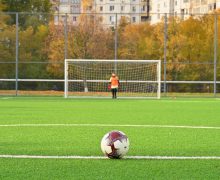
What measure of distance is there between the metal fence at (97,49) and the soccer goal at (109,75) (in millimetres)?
1546

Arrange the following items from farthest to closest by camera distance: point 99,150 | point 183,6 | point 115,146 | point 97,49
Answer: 1. point 183,6
2. point 97,49
3. point 99,150
4. point 115,146

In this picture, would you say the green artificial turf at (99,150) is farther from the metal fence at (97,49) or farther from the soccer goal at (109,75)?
the metal fence at (97,49)

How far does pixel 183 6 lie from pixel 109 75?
73.0 metres

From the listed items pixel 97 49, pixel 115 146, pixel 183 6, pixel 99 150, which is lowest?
pixel 99 150

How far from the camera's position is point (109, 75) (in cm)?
4147

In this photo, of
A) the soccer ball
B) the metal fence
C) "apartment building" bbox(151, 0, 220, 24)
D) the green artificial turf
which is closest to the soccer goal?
the metal fence

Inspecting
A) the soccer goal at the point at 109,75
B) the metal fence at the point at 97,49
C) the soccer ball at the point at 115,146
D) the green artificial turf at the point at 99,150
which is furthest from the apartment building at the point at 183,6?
the soccer ball at the point at 115,146

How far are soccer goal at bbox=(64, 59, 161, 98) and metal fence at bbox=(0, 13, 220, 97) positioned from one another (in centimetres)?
155

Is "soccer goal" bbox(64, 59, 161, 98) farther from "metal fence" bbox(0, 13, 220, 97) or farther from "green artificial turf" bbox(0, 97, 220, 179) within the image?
"green artificial turf" bbox(0, 97, 220, 179)

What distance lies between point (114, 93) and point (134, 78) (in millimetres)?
3829

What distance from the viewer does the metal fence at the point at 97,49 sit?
43281mm

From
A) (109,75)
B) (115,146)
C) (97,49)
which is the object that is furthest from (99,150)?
(97,49)

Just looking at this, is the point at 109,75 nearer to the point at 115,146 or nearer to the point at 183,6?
the point at 115,146

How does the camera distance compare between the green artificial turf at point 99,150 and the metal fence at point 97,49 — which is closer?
the green artificial turf at point 99,150
